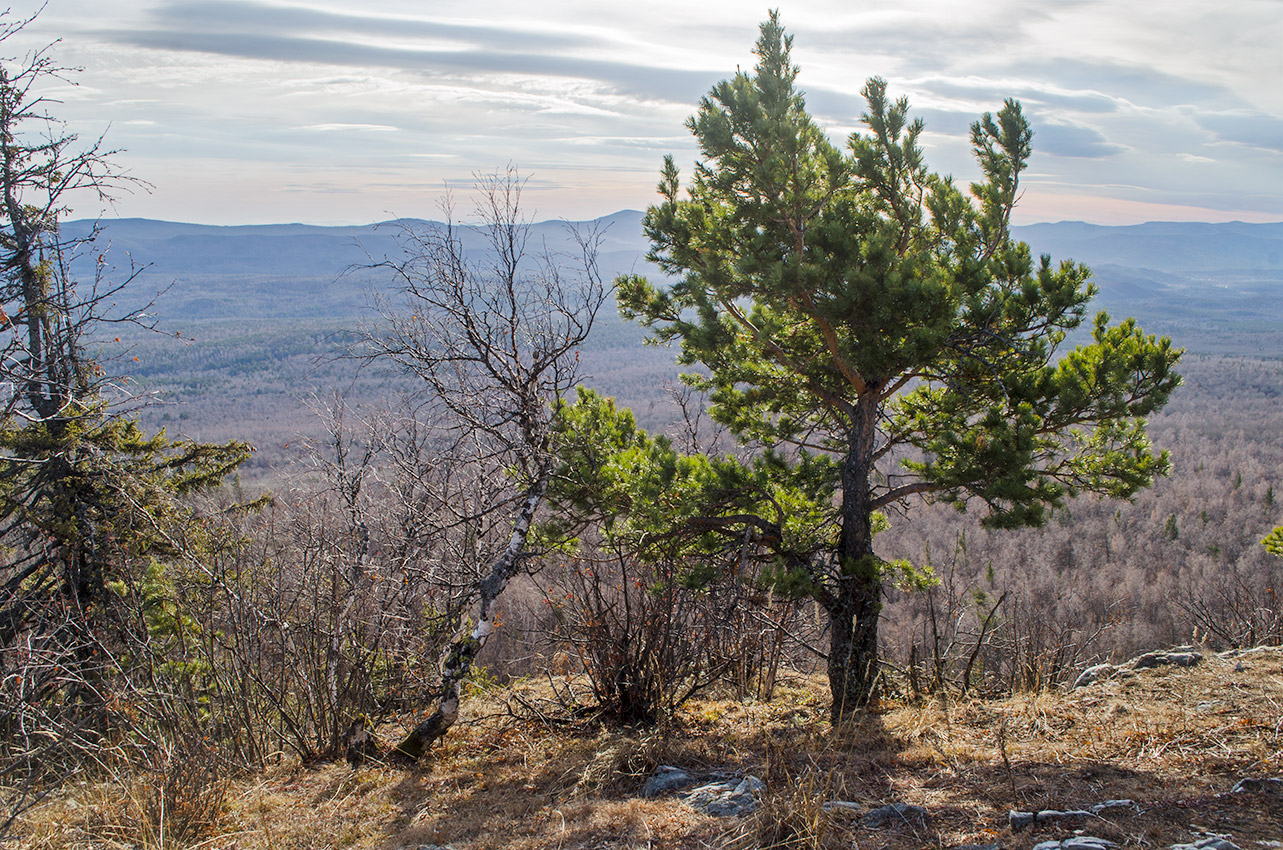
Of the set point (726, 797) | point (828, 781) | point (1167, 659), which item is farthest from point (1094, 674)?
point (828, 781)

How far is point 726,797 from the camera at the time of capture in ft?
16.4

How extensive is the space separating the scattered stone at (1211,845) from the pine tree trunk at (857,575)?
4.24 m

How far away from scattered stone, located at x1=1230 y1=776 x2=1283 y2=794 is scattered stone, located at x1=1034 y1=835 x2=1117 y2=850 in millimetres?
1054

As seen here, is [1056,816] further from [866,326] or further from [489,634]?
[489,634]

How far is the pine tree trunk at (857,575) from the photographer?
794 cm

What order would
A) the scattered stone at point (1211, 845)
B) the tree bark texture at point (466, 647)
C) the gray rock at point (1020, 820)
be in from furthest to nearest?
the tree bark texture at point (466, 647) → the gray rock at point (1020, 820) → the scattered stone at point (1211, 845)

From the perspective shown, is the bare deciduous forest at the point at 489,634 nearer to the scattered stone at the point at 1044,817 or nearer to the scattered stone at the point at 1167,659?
the scattered stone at the point at 1044,817

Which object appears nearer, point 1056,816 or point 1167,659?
point 1056,816

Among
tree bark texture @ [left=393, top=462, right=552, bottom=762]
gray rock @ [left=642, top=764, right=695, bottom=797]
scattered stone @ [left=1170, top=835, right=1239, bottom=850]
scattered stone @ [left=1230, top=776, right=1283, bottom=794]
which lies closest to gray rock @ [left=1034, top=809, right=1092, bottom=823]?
scattered stone @ [left=1170, top=835, right=1239, bottom=850]

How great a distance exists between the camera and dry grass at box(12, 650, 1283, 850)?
407cm

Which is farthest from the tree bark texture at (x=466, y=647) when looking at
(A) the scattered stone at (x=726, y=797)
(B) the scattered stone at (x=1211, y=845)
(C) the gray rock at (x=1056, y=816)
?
(B) the scattered stone at (x=1211, y=845)

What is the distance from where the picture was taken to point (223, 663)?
8.38 m

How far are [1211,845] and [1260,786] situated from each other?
87 cm

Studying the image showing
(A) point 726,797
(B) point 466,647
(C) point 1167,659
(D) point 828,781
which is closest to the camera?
(D) point 828,781
